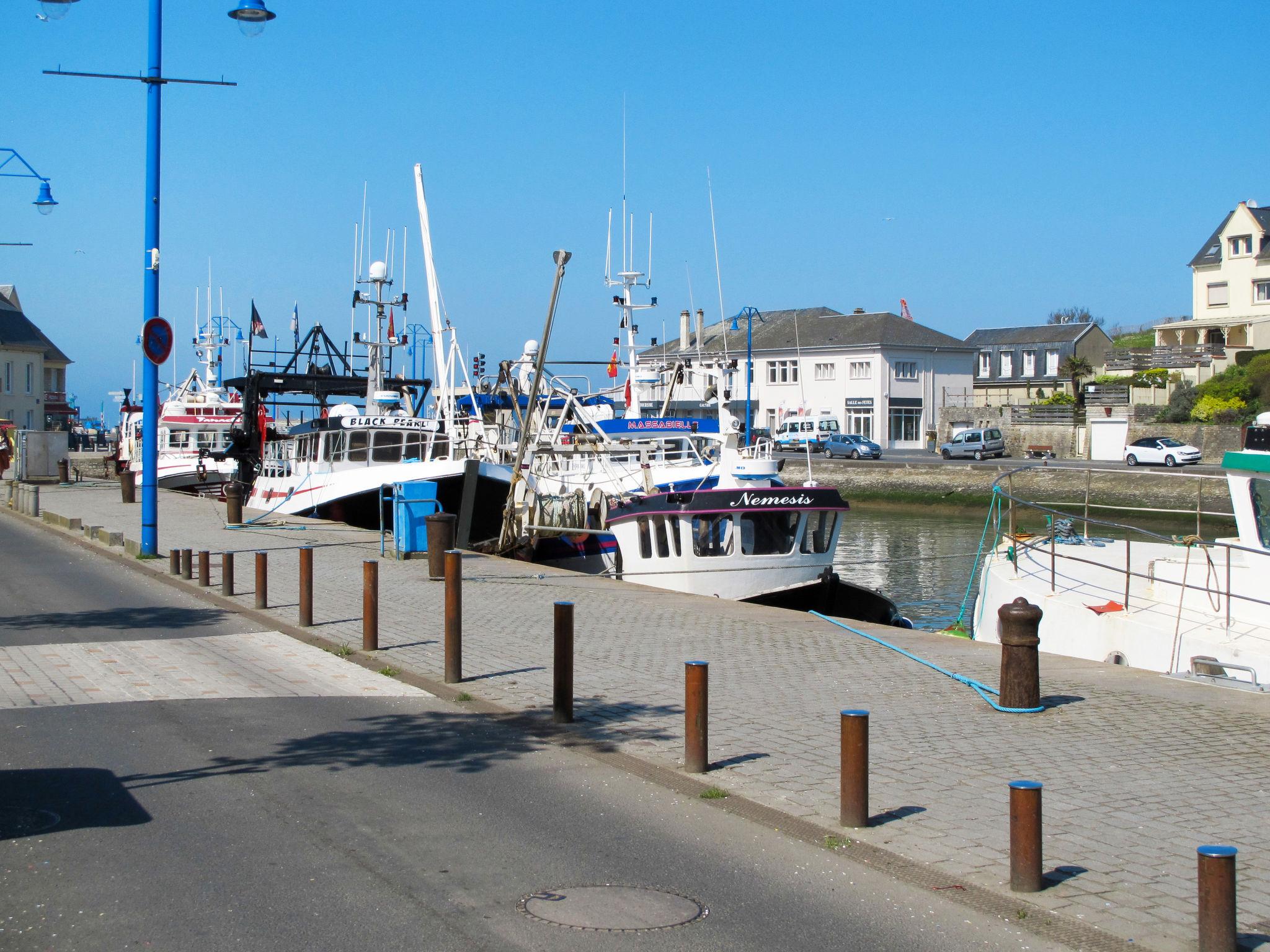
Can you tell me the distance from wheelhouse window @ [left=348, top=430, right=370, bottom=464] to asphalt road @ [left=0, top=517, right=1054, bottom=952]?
21.6m

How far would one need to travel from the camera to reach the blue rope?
30.3 feet

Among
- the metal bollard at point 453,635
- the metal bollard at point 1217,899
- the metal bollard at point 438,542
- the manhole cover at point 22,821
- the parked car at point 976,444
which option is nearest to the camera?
the metal bollard at point 1217,899

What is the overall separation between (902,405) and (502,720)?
69.8 metres

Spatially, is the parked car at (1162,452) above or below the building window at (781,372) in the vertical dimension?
below

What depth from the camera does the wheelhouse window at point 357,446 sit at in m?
30.8

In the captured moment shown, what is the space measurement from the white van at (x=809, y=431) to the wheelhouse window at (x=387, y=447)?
34.9 meters

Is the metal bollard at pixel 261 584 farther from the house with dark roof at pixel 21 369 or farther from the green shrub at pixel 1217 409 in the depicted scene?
the house with dark roof at pixel 21 369

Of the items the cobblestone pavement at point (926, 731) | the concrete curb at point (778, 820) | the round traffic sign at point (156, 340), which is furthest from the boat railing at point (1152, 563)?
the round traffic sign at point (156, 340)

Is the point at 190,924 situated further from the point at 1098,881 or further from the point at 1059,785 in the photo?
the point at 1059,785

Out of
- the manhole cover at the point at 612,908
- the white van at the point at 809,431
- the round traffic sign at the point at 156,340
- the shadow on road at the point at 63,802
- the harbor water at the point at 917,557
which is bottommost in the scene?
the harbor water at the point at 917,557

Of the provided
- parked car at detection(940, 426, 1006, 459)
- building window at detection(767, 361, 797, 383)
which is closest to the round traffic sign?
parked car at detection(940, 426, 1006, 459)

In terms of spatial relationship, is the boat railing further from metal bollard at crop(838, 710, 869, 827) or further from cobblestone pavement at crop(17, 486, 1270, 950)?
metal bollard at crop(838, 710, 869, 827)

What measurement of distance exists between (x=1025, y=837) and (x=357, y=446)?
87.7ft

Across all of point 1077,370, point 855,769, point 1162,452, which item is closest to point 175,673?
point 855,769
